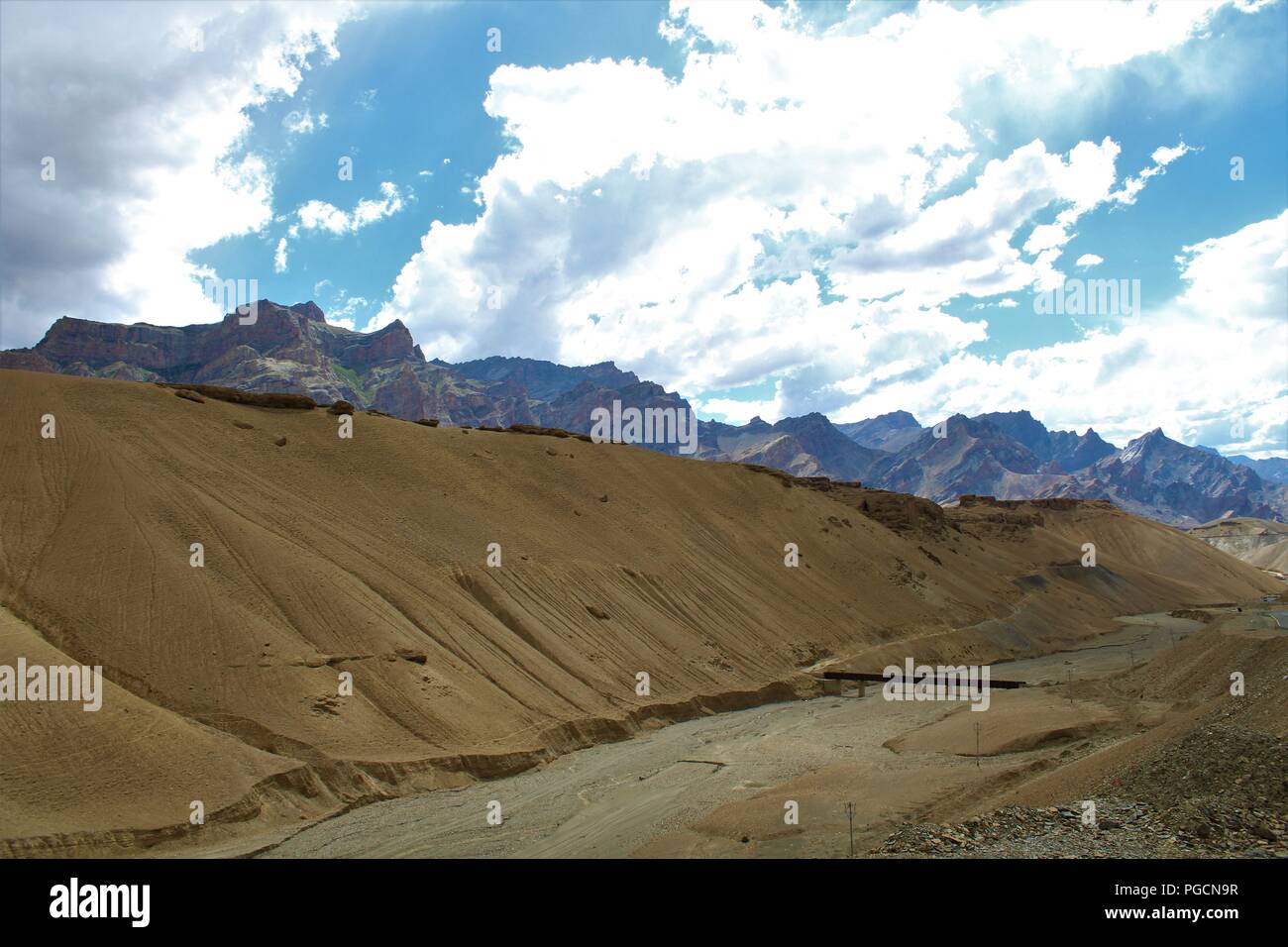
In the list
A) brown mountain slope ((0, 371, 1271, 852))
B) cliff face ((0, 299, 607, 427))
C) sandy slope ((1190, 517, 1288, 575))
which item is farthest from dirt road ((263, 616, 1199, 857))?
cliff face ((0, 299, 607, 427))

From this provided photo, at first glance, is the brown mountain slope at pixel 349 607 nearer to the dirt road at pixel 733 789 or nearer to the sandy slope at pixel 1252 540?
the dirt road at pixel 733 789

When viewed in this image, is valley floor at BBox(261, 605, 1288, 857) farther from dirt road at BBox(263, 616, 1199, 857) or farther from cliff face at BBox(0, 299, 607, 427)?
cliff face at BBox(0, 299, 607, 427)

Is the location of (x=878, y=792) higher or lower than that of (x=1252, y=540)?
lower

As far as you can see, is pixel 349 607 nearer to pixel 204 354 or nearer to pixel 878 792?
pixel 878 792

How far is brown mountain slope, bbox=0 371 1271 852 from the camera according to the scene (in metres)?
16.5

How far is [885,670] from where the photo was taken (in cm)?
3944

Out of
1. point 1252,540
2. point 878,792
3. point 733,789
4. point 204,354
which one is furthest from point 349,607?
point 204,354

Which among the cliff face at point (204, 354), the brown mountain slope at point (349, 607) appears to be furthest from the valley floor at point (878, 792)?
the cliff face at point (204, 354)

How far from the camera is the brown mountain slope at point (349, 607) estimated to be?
16469 millimetres

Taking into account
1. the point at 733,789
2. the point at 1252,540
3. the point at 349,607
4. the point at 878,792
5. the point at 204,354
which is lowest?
the point at 733,789

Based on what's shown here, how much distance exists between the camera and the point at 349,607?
76.7 feet

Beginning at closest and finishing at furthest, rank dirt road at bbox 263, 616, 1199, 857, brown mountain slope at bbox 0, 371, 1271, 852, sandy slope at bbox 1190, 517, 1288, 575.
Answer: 1. dirt road at bbox 263, 616, 1199, 857
2. brown mountain slope at bbox 0, 371, 1271, 852
3. sandy slope at bbox 1190, 517, 1288, 575

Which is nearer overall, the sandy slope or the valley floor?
the valley floor
